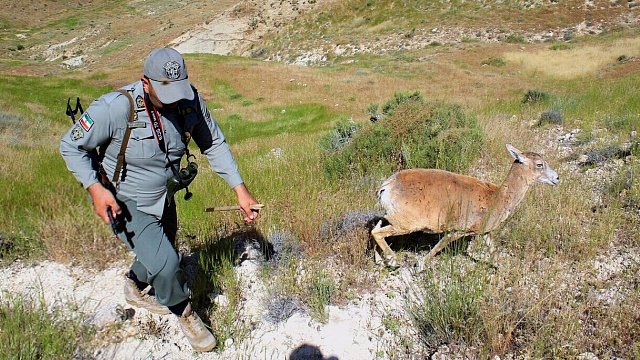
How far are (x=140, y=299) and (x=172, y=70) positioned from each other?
2.15 meters

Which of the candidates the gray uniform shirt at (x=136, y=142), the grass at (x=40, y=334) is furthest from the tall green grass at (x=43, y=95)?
the gray uniform shirt at (x=136, y=142)

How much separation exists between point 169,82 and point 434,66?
2791 cm

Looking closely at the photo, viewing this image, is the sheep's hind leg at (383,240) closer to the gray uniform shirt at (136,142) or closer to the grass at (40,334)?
the gray uniform shirt at (136,142)

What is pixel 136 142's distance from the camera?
124 inches

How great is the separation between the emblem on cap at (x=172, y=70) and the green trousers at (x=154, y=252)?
97 cm

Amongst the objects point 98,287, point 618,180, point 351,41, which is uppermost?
point 98,287

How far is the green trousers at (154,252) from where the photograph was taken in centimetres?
320

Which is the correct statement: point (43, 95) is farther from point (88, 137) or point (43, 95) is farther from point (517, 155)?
point (517, 155)

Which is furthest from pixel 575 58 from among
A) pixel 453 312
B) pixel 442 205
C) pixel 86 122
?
pixel 86 122

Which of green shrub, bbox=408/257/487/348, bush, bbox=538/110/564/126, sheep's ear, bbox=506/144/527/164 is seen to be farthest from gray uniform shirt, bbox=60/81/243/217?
bush, bbox=538/110/564/126

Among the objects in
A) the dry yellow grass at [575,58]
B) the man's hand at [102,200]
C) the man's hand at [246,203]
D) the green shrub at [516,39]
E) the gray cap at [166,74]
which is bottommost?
the green shrub at [516,39]

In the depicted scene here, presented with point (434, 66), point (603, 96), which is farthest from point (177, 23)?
point (603, 96)

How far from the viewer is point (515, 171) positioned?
175 inches

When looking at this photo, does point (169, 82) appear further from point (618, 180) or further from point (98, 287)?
point (618, 180)
